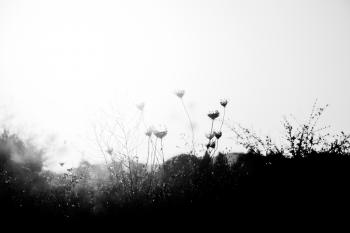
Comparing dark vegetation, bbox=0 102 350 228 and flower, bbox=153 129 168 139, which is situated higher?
flower, bbox=153 129 168 139

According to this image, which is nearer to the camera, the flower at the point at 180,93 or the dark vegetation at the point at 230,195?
the dark vegetation at the point at 230,195

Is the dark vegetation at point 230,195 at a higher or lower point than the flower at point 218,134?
lower

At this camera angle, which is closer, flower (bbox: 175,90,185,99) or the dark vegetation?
the dark vegetation

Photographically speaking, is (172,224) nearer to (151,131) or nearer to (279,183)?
(279,183)

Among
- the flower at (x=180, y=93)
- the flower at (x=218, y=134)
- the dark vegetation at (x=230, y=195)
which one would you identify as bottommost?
the dark vegetation at (x=230, y=195)

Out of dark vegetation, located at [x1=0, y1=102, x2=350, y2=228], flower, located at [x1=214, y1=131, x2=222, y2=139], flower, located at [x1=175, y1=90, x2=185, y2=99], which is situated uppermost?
flower, located at [x1=175, y1=90, x2=185, y2=99]

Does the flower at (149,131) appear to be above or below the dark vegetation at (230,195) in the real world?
above

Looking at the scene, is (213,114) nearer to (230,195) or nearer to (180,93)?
(180,93)

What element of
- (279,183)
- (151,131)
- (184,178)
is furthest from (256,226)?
(151,131)

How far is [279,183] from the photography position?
583 centimetres

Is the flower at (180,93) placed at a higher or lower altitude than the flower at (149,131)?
higher

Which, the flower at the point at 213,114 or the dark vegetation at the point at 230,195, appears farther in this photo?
the flower at the point at 213,114

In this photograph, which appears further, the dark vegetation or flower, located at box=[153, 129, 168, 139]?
flower, located at box=[153, 129, 168, 139]

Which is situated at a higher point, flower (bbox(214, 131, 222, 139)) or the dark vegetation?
flower (bbox(214, 131, 222, 139))
